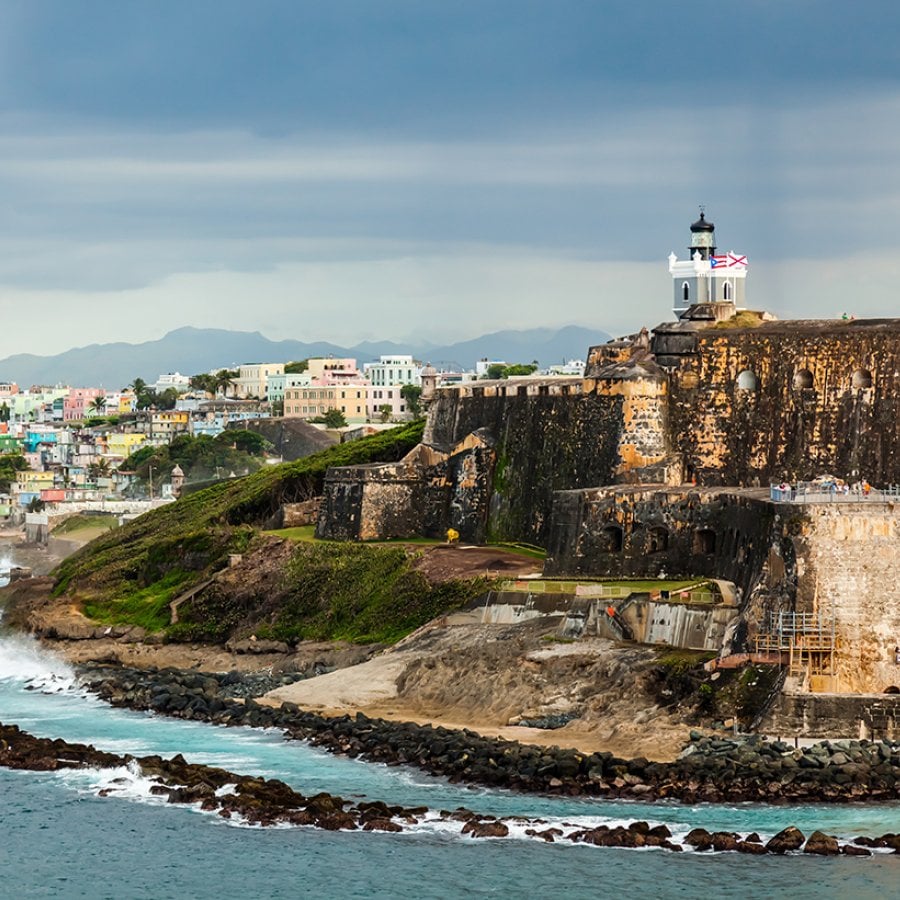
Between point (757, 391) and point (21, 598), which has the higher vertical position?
point (757, 391)

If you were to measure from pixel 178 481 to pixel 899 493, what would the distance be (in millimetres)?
75041

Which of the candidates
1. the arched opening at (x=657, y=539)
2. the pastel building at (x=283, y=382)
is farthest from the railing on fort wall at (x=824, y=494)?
the pastel building at (x=283, y=382)

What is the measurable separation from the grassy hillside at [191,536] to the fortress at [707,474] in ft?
15.8

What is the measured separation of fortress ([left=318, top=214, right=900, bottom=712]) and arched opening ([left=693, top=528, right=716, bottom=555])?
0.04 metres

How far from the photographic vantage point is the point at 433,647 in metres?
53.2

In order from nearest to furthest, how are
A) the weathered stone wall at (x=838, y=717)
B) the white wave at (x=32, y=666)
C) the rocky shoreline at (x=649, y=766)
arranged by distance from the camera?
1. the rocky shoreline at (x=649, y=766)
2. the weathered stone wall at (x=838, y=717)
3. the white wave at (x=32, y=666)

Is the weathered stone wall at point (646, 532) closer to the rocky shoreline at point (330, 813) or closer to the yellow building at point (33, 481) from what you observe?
the rocky shoreline at point (330, 813)

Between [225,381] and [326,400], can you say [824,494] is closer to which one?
[326,400]

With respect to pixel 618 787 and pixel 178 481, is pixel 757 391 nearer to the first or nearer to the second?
pixel 618 787

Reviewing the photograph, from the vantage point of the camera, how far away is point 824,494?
45.9 m

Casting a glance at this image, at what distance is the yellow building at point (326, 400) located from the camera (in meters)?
150

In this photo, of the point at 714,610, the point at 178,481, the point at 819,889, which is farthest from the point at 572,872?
the point at 178,481

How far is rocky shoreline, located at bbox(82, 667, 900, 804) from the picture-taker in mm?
40781

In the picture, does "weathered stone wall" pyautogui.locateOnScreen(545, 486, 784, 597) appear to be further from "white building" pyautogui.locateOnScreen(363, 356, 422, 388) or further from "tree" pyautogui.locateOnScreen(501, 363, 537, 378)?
"white building" pyautogui.locateOnScreen(363, 356, 422, 388)
